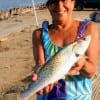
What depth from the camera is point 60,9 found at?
3.28 metres

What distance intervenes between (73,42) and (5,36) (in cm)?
1554

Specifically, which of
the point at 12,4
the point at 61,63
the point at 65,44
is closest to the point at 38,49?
the point at 65,44

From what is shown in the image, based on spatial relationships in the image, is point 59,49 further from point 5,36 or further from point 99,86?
point 5,36

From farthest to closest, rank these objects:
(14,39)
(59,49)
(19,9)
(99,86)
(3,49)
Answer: (19,9), (14,39), (3,49), (99,86), (59,49)

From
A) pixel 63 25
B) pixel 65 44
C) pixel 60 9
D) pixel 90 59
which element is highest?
pixel 60 9

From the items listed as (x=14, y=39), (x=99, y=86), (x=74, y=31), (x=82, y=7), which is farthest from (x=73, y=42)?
(x=82, y=7)

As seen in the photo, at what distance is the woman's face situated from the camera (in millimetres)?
3291

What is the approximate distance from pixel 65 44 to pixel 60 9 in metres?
0.28

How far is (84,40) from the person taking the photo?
122 inches

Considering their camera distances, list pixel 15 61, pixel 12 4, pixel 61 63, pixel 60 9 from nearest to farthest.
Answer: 1. pixel 61 63
2. pixel 60 9
3. pixel 15 61
4. pixel 12 4

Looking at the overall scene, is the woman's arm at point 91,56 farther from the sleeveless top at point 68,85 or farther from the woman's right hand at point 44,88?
the woman's right hand at point 44,88

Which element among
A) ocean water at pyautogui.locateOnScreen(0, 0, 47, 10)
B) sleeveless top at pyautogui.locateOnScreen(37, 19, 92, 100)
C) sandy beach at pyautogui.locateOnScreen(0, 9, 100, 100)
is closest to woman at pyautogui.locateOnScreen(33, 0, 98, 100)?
sleeveless top at pyautogui.locateOnScreen(37, 19, 92, 100)

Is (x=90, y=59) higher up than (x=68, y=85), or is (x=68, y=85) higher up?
(x=90, y=59)

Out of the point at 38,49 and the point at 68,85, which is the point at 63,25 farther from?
the point at 68,85
